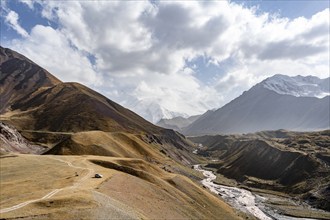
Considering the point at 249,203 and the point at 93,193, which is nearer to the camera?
the point at 93,193

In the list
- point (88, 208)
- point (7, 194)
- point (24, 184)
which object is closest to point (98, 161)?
point (24, 184)

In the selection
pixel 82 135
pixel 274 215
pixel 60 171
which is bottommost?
pixel 274 215

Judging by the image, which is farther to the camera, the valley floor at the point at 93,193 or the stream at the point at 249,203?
the stream at the point at 249,203

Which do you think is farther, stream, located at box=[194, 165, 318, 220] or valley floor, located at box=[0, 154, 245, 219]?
stream, located at box=[194, 165, 318, 220]

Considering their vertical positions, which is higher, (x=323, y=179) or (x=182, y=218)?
(x=323, y=179)

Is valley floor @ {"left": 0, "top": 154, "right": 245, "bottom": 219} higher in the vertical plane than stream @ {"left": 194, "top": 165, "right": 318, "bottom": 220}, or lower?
higher

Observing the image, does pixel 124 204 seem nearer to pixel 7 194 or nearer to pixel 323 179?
pixel 7 194

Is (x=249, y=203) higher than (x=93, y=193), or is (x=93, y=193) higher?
(x=93, y=193)

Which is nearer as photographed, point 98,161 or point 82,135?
point 98,161

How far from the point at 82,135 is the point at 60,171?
89371 millimetres

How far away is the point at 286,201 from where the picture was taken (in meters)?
172

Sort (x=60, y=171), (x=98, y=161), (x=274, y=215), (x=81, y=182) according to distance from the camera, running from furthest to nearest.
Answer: (x=274, y=215) < (x=98, y=161) < (x=60, y=171) < (x=81, y=182)

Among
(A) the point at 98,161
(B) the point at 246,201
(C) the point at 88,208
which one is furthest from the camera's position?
(B) the point at 246,201

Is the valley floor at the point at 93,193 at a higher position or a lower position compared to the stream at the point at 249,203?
higher
